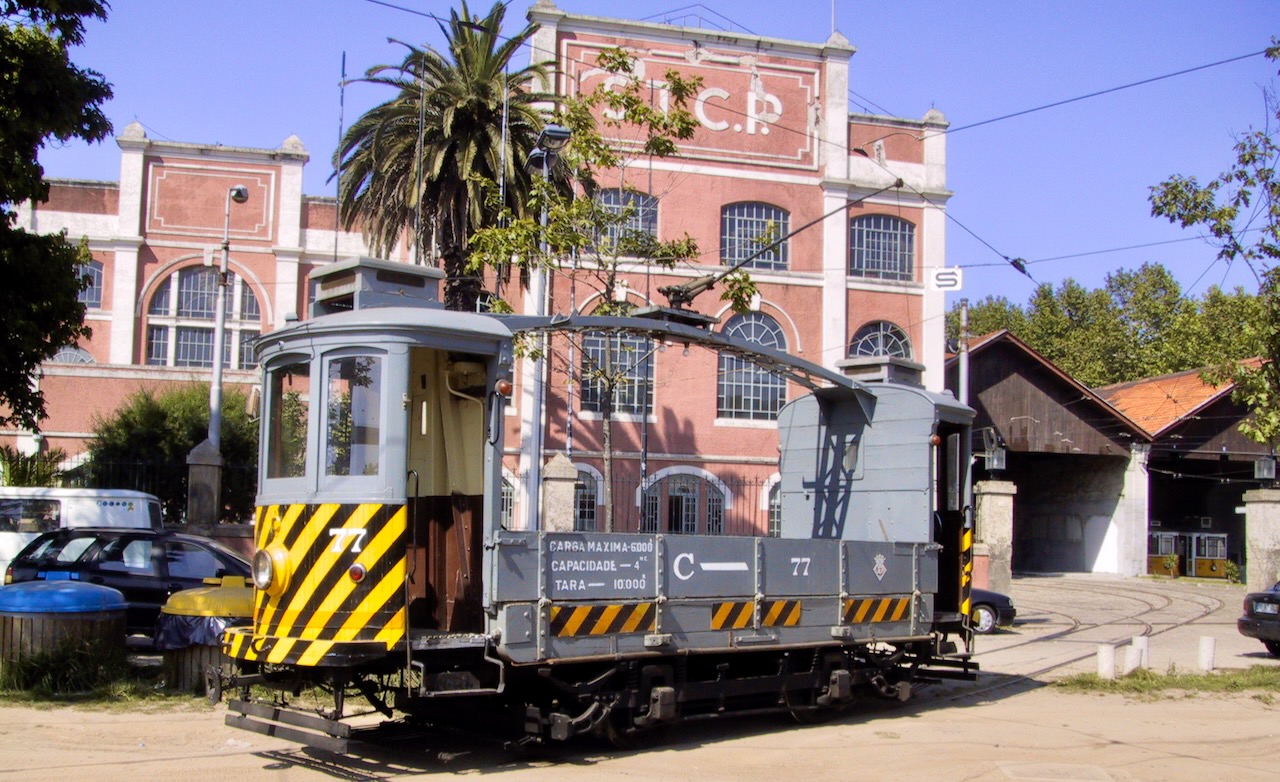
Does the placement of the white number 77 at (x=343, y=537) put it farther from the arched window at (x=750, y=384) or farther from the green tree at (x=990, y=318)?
the green tree at (x=990, y=318)

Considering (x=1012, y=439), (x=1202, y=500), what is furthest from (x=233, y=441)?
(x=1202, y=500)

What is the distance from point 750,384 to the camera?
32812 millimetres

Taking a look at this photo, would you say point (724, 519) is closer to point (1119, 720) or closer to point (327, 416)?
point (1119, 720)

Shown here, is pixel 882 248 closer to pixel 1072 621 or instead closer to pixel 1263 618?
pixel 1072 621

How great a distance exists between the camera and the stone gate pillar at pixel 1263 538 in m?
30.5

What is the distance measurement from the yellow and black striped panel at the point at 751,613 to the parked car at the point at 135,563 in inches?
304

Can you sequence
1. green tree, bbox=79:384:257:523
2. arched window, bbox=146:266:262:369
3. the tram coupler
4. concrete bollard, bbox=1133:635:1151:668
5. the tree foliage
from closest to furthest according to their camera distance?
the tram coupler
concrete bollard, bbox=1133:635:1151:668
green tree, bbox=79:384:257:523
arched window, bbox=146:266:262:369
the tree foliage

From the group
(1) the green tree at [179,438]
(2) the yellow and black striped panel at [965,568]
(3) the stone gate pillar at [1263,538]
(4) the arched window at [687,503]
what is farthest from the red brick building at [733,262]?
(2) the yellow and black striped panel at [965,568]

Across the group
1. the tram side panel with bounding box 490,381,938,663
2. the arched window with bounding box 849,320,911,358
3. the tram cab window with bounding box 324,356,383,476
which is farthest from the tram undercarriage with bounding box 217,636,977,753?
the arched window with bounding box 849,320,911,358

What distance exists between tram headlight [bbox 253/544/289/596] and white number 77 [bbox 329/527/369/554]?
1.42 ft

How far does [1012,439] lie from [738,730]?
30195mm

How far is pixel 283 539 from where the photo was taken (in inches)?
370

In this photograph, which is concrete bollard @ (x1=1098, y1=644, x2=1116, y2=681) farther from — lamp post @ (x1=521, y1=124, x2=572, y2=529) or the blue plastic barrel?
the blue plastic barrel

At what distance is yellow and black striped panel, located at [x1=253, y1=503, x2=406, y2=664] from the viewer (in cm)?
894
